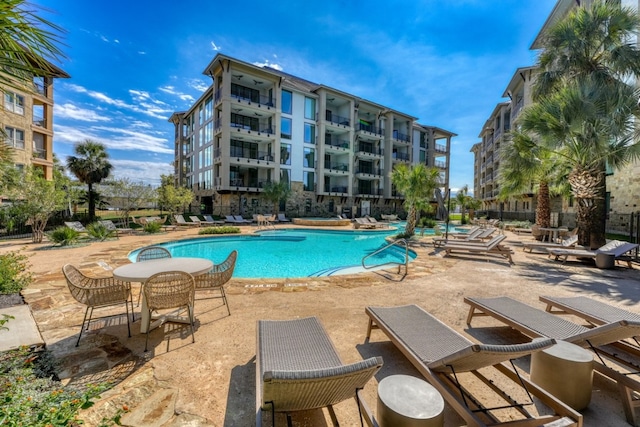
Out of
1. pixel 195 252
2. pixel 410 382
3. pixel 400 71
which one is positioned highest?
pixel 400 71

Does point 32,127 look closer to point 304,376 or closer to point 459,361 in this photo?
point 304,376

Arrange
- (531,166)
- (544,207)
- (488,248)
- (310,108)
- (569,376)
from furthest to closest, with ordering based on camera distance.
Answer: (310,108)
(544,207)
(531,166)
(488,248)
(569,376)

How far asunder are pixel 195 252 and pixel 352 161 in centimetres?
2347

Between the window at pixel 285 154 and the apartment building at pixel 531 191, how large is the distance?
18.4m

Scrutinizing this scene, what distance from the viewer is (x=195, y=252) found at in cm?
1191

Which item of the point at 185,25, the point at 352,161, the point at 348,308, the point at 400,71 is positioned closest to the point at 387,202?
the point at 352,161

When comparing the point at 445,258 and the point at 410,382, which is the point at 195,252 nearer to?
the point at 445,258

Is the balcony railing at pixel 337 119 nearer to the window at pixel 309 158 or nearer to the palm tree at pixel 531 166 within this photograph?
the window at pixel 309 158

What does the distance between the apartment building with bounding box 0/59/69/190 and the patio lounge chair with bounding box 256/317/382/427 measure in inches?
971

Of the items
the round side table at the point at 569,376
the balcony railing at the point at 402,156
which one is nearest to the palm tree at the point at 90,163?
the round side table at the point at 569,376

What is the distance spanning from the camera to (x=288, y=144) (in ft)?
91.1

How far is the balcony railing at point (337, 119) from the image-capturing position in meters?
31.0

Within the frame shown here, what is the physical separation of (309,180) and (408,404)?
93.8 ft

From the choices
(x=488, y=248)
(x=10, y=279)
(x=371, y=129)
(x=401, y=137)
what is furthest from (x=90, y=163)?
(x=401, y=137)
